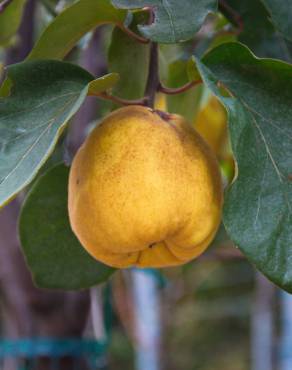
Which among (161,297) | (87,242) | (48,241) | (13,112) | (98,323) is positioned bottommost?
(161,297)

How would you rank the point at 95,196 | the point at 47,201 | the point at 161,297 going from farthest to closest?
the point at 161,297 → the point at 47,201 → the point at 95,196

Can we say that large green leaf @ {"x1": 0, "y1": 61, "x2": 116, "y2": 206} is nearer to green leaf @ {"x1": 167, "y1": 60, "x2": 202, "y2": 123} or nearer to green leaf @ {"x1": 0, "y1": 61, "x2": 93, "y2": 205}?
green leaf @ {"x1": 0, "y1": 61, "x2": 93, "y2": 205}

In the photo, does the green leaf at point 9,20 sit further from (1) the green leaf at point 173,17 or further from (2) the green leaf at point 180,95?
(1) the green leaf at point 173,17

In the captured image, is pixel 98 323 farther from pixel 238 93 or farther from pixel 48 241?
pixel 238 93

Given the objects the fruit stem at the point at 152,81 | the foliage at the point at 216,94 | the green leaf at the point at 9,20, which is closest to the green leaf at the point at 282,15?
the foliage at the point at 216,94

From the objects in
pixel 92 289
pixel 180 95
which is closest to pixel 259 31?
pixel 180 95

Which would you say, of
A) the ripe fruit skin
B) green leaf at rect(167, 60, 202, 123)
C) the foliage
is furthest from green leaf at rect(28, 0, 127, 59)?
green leaf at rect(167, 60, 202, 123)

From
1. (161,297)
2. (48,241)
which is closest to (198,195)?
(48,241)
